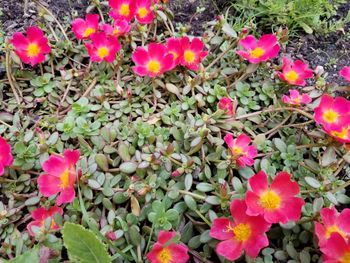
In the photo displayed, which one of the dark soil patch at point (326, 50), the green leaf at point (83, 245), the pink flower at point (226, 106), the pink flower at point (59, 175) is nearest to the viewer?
the green leaf at point (83, 245)

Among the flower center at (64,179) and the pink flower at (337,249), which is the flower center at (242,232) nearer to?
the pink flower at (337,249)

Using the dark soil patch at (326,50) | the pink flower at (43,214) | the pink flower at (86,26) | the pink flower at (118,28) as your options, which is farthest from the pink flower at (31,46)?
the dark soil patch at (326,50)

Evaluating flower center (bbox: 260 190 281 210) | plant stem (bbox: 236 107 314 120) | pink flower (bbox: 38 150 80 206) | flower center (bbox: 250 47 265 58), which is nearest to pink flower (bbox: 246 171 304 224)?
flower center (bbox: 260 190 281 210)

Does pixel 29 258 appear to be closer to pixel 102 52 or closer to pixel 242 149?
pixel 242 149

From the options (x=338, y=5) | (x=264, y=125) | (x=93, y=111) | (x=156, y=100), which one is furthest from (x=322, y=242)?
(x=338, y=5)

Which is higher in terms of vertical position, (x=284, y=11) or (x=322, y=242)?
(x=284, y=11)

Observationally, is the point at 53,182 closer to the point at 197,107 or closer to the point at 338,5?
the point at 197,107

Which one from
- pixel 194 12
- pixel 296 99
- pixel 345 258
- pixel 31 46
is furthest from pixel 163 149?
pixel 194 12
